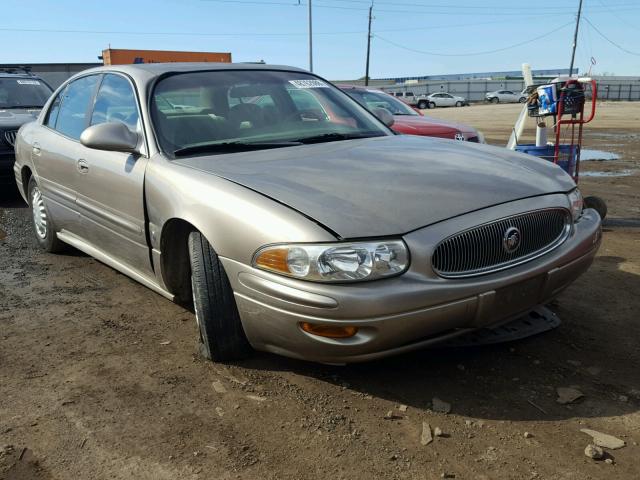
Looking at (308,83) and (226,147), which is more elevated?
(308,83)

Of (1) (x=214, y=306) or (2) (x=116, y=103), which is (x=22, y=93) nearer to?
(2) (x=116, y=103)

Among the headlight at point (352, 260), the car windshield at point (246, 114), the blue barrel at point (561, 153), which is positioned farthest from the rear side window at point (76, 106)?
the blue barrel at point (561, 153)

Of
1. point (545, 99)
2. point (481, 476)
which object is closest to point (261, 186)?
point (481, 476)

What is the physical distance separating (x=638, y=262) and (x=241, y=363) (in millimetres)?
3422

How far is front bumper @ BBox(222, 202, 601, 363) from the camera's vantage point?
2459 millimetres

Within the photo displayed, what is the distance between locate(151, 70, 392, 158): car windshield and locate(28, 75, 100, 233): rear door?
1000mm

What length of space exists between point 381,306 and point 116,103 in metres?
2.55

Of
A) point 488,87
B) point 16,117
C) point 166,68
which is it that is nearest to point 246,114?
point 166,68

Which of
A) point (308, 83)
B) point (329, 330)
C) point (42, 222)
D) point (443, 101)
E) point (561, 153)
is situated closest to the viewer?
point (329, 330)

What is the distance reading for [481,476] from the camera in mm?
2242

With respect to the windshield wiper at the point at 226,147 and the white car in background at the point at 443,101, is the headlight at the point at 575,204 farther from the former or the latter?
the white car in background at the point at 443,101

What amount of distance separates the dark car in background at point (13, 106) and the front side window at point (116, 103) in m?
3.94

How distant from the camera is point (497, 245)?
2.73 meters

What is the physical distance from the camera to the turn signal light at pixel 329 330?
253cm
